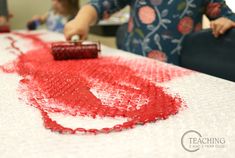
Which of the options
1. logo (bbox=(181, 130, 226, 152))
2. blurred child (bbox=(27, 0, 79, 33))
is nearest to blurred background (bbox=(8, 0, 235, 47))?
blurred child (bbox=(27, 0, 79, 33))

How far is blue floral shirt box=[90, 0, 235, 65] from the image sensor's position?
1.08m

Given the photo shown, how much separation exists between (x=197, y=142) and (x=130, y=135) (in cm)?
9

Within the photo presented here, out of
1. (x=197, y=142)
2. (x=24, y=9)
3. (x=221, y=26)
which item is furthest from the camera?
(x=24, y=9)

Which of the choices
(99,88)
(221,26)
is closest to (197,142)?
(99,88)

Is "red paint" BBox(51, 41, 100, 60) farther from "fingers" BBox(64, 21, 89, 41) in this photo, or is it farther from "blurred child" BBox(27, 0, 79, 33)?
"blurred child" BBox(27, 0, 79, 33)

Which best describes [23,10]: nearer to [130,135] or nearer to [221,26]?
[221,26]

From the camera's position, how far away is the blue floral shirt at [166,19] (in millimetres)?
1082

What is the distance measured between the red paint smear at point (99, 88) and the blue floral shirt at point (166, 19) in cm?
19

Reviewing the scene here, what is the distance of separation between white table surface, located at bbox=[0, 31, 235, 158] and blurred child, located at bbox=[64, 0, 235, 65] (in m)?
0.50

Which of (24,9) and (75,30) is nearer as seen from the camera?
(75,30)

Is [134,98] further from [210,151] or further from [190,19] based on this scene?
[190,19]

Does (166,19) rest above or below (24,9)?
above

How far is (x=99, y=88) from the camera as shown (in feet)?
2.18

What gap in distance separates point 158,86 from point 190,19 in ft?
1.61
